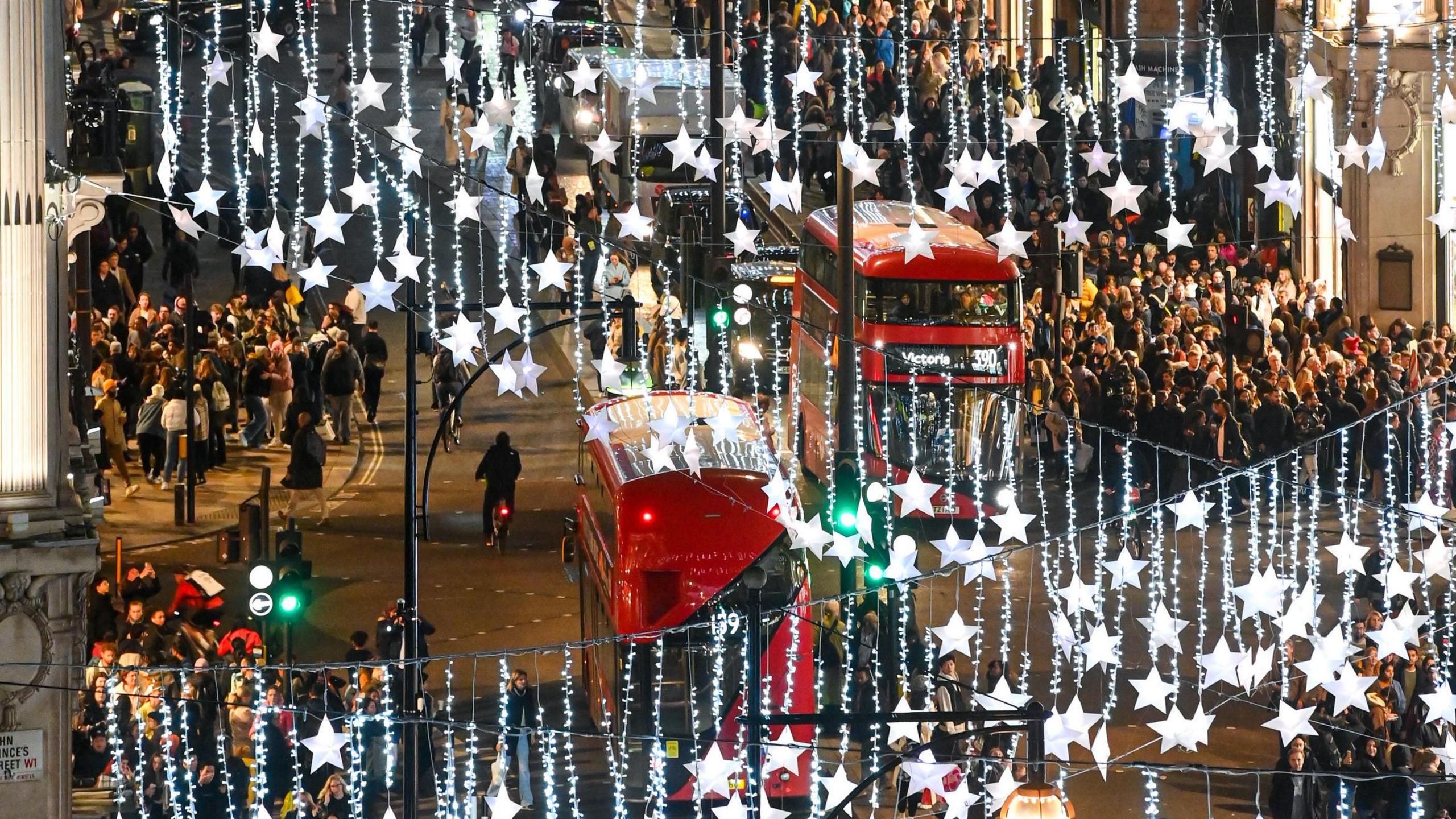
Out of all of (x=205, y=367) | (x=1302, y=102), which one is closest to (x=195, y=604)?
(x=205, y=367)

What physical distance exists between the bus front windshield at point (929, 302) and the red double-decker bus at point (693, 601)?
→ 6658 mm

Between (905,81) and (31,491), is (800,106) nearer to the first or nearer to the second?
(905,81)

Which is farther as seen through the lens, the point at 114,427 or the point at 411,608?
the point at 114,427

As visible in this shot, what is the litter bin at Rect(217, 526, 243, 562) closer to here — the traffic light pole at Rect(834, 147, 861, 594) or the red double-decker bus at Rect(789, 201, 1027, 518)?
the traffic light pole at Rect(834, 147, 861, 594)

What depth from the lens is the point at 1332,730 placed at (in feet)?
71.5

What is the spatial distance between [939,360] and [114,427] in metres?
8.92

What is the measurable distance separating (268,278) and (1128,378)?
422 inches

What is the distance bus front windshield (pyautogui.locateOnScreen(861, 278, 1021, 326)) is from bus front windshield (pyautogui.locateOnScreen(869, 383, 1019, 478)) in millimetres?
727

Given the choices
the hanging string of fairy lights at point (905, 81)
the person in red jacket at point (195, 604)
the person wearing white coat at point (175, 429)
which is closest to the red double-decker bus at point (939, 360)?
the hanging string of fairy lights at point (905, 81)

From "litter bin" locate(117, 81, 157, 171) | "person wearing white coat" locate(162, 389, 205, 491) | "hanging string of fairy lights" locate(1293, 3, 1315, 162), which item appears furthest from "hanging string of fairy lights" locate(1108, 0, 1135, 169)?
"litter bin" locate(117, 81, 157, 171)

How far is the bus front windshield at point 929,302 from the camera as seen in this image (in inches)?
1202

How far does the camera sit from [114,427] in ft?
98.7

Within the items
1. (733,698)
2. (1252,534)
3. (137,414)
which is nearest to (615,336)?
(137,414)

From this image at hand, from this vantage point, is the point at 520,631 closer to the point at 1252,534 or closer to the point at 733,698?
the point at 733,698
